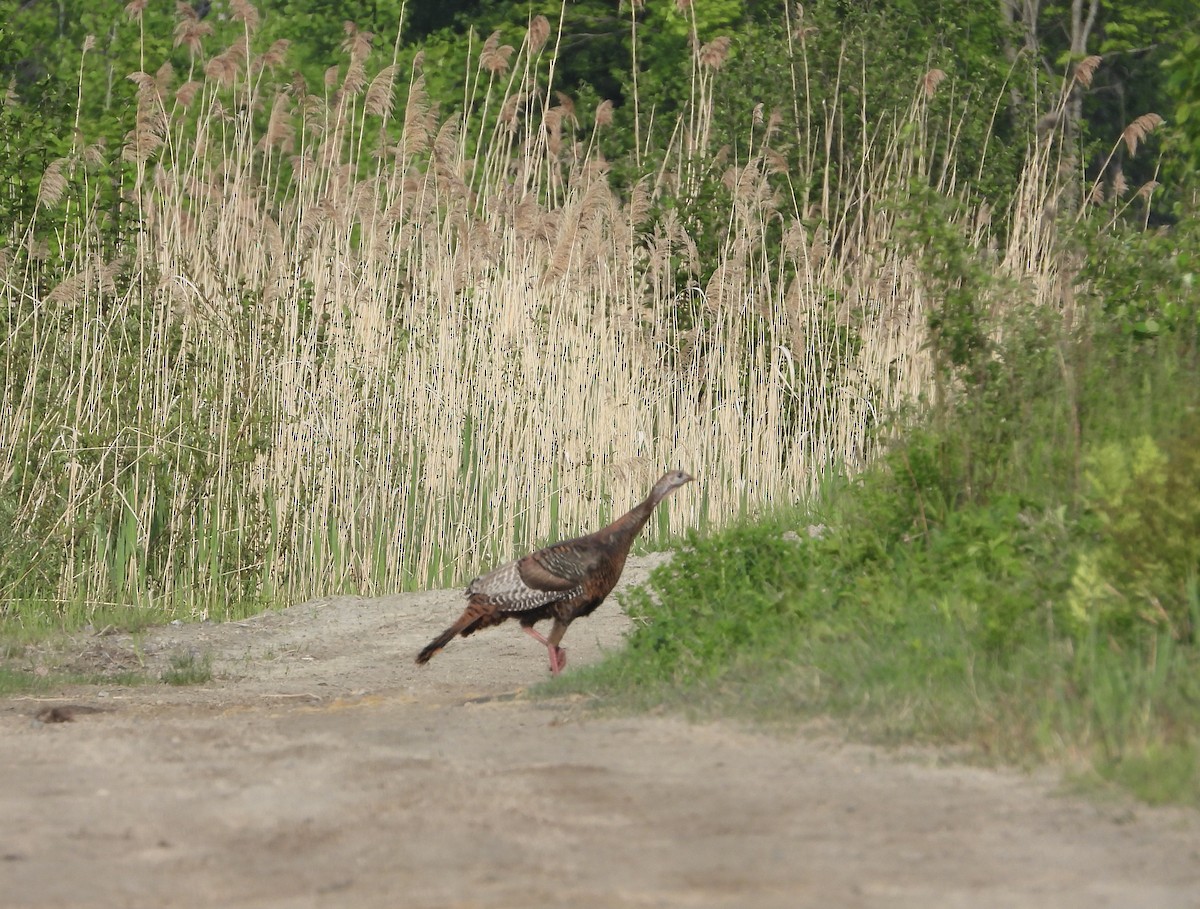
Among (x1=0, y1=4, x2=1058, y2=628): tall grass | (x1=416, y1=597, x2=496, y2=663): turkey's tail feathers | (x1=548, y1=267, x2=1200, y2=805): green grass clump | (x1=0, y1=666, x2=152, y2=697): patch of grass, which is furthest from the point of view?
(x1=0, y1=4, x2=1058, y2=628): tall grass

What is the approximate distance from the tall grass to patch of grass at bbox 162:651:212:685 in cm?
123

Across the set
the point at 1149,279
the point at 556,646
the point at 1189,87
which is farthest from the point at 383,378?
the point at 1189,87

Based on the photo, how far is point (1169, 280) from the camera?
28.1ft

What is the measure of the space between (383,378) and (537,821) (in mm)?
6675

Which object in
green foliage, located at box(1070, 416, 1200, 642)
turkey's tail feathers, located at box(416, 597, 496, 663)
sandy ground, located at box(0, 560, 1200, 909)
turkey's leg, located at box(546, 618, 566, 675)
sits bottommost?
sandy ground, located at box(0, 560, 1200, 909)

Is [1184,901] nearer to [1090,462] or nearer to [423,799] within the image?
[423,799]

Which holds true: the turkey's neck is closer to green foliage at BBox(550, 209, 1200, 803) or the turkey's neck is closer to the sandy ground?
green foliage at BBox(550, 209, 1200, 803)

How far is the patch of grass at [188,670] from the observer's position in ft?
29.8

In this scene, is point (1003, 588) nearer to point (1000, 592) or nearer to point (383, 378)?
point (1000, 592)

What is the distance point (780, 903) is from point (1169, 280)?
530 centimetres

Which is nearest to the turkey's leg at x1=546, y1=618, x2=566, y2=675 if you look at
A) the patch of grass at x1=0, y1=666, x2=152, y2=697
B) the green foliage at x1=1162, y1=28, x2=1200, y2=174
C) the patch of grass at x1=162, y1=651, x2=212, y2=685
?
the patch of grass at x1=162, y1=651, x2=212, y2=685

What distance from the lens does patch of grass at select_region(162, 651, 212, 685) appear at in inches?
358

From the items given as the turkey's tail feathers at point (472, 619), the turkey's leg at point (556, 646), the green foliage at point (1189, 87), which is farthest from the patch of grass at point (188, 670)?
the green foliage at point (1189, 87)

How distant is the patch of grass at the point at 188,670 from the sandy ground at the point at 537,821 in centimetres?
176
